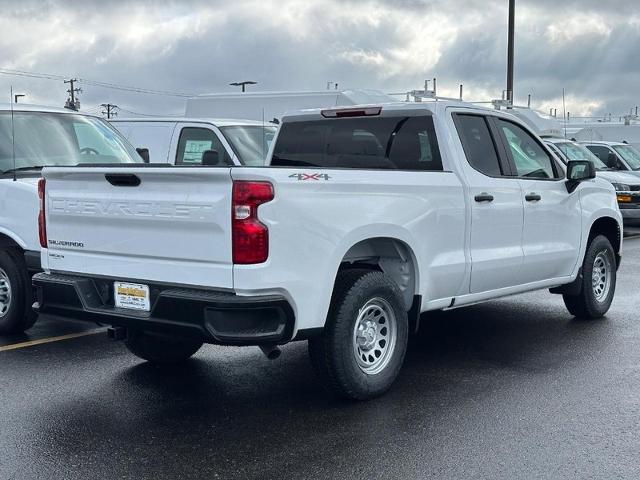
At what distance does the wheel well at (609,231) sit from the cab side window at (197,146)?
462 centimetres

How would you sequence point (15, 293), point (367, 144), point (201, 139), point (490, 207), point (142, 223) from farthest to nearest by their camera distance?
point (201, 139) < point (15, 293) < point (367, 144) < point (490, 207) < point (142, 223)

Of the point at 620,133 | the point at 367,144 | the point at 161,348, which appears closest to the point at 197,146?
the point at 367,144

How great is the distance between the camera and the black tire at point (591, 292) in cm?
811

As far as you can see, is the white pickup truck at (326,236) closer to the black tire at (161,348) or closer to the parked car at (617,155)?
the black tire at (161,348)

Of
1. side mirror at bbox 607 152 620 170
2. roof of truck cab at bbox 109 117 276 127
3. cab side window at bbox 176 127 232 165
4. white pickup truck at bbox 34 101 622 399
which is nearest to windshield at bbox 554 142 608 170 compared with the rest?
side mirror at bbox 607 152 620 170

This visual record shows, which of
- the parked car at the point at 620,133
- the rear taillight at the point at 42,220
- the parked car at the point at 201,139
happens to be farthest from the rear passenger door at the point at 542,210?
the parked car at the point at 620,133

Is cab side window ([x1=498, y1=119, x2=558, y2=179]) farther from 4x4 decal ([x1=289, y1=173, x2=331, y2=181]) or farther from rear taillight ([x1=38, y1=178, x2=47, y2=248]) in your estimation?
rear taillight ([x1=38, y1=178, x2=47, y2=248])

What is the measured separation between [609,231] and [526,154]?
1.69 m

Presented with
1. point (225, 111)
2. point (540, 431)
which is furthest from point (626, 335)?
point (225, 111)

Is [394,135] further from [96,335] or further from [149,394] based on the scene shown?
[96,335]

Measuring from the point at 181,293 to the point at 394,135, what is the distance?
2.43 m

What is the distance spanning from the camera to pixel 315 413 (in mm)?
5336

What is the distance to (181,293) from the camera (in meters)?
4.93

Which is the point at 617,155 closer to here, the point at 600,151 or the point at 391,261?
the point at 600,151
